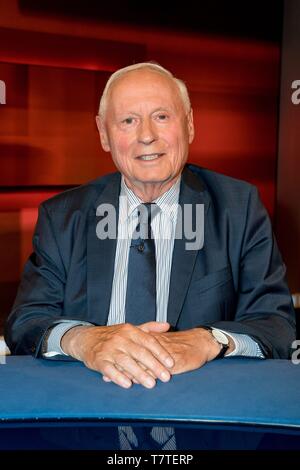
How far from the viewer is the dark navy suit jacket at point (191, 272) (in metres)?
1.68

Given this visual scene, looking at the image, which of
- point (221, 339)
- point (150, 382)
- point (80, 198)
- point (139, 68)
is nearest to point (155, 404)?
point (150, 382)

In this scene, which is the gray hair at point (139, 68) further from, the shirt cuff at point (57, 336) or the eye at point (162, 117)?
the shirt cuff at point (57, 336)

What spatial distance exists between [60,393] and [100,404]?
9 cm

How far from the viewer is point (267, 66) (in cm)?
467

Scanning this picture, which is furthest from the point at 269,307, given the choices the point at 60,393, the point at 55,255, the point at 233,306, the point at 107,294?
the point at 60,393

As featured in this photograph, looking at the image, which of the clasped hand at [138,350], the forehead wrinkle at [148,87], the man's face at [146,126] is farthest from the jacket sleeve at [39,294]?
the forehead wrinkle at [148,87]

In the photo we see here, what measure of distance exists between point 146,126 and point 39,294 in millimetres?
532

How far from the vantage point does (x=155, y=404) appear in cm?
104

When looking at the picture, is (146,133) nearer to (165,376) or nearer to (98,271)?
(98,271)

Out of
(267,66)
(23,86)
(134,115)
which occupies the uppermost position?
(267,66)

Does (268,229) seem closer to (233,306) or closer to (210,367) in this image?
(233,306)

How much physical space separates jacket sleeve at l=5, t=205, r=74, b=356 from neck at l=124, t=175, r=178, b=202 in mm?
259
